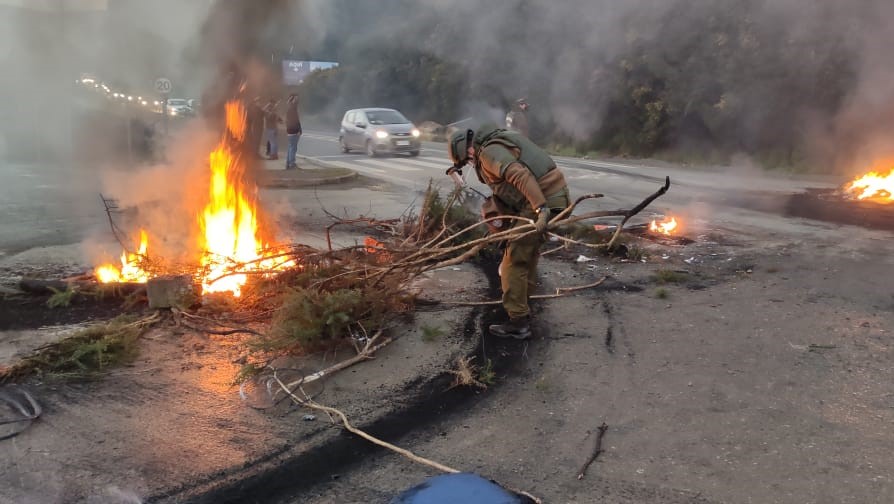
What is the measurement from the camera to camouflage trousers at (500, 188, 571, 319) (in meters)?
4.33

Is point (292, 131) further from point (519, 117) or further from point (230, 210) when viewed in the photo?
point (230, 210)

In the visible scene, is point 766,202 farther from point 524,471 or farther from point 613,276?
point 524,471

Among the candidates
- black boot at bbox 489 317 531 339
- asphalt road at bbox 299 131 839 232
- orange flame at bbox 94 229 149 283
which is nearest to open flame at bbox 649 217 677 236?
asphalt road at bbox 299 131 839 232

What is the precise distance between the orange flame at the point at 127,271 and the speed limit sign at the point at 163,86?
2.22 metres

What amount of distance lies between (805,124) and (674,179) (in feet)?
12.7

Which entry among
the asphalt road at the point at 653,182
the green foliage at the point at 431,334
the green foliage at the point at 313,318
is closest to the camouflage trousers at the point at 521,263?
the green foliage at the point at 431,334

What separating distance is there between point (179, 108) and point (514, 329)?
4.42m

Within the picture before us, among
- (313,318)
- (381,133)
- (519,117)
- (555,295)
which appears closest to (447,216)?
(555,295)

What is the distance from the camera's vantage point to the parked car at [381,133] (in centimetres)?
1777

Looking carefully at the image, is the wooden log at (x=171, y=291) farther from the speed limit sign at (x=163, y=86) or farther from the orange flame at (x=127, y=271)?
the speed limit sign at (x=163, y=86)

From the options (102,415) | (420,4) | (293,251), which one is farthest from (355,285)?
(420,4)

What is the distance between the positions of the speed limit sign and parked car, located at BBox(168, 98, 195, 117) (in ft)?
0.39

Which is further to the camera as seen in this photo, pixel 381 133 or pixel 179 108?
pixel 381 133

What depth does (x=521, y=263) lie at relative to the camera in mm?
4406
